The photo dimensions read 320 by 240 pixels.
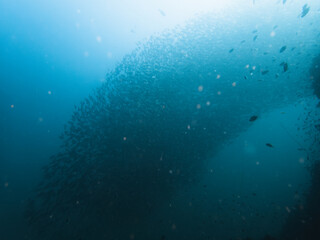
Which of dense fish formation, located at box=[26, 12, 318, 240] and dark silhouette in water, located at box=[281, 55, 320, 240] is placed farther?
dense fish formation, located at box=[26, 12, 318, 240]

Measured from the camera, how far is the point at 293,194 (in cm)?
1075

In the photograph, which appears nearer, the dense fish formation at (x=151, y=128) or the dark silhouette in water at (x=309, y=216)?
the dark silhouette in water at (x=309, y=216)

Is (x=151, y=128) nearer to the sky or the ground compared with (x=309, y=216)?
nearer to the sky

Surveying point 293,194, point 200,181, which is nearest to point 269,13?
point 293,194

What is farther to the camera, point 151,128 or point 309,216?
point 151,128

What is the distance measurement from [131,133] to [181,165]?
451 centimetres

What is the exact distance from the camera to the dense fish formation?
9225 millimetres

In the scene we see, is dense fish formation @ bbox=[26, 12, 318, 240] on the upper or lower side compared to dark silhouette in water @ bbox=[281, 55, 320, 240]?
upper

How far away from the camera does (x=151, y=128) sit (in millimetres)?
11891

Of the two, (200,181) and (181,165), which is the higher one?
(181,165)

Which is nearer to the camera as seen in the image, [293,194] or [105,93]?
[293,194]

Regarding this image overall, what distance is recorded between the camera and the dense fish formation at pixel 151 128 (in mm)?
9225

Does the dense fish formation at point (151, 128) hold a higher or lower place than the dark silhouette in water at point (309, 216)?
higher

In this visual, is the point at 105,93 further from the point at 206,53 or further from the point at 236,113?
the point at 236,113
